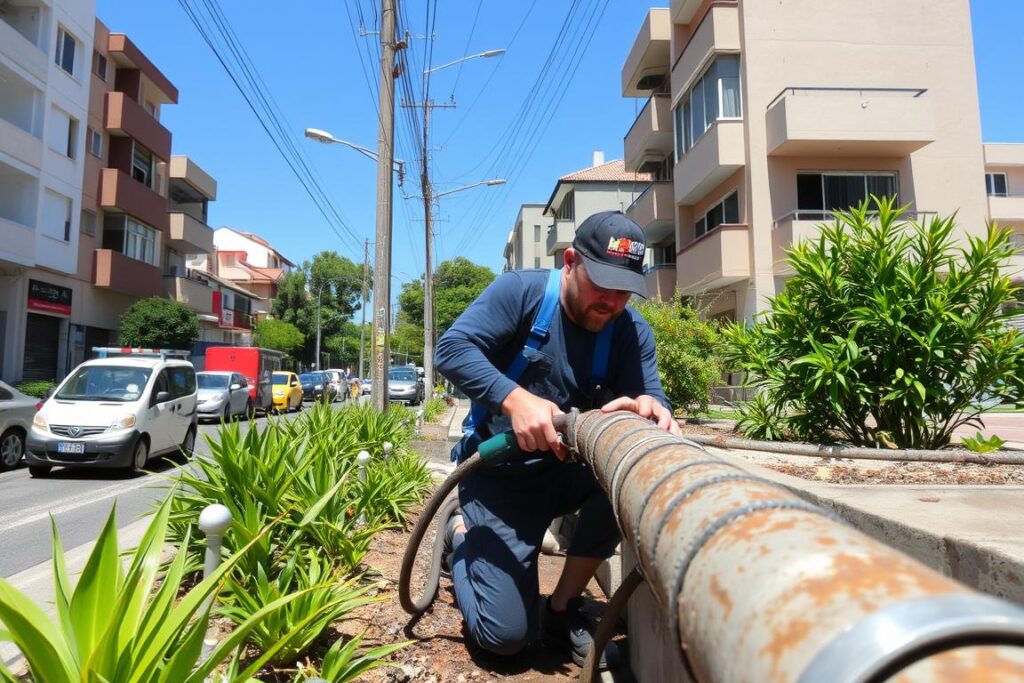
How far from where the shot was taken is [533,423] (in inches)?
91.0

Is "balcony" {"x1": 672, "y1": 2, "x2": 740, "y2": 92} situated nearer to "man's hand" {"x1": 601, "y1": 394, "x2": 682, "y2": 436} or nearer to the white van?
the white van

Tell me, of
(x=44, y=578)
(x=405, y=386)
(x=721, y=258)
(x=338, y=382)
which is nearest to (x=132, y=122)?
(x=405, y=386)

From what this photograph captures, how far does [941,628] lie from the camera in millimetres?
532

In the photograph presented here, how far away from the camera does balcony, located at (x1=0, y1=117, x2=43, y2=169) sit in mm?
19031

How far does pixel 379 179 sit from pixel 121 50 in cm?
2004

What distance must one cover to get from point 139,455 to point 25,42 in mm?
16980

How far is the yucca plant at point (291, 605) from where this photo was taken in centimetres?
247

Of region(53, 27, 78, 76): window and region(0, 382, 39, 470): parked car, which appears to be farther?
region(53, 27, 78, 76): window

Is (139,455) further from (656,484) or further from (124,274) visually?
(124,274)

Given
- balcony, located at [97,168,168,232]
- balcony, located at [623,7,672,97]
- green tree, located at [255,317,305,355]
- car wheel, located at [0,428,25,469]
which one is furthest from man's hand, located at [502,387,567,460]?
green tree, located at [255,317,305,355]

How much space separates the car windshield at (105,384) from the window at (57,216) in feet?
45.7

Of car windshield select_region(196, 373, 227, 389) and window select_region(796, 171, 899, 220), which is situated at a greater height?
window select_region(796, 171, 899, 220)

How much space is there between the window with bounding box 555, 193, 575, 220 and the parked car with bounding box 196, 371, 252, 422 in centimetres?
2621

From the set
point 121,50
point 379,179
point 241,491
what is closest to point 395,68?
point 379,179
